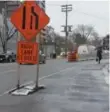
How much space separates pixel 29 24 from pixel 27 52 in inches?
39.3

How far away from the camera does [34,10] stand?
15.4m

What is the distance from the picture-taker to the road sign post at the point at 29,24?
1532cm

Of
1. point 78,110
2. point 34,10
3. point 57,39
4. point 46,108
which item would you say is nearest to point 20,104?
point 46,108

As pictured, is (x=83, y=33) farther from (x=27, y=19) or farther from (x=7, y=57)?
(x=27, y=19)

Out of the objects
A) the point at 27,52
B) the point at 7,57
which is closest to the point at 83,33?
the point at 7,57

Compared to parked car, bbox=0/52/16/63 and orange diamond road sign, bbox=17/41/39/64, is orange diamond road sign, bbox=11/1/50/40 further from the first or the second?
parked car, bbox=0/52/16/63

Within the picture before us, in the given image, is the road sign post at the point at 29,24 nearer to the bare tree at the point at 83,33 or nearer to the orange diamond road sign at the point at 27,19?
the orange diamond road sign at the point at 27,19

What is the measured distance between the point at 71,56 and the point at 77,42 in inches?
3445

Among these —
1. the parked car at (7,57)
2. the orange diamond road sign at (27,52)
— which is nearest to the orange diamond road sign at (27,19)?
the orange diamond road sign at (27,52)

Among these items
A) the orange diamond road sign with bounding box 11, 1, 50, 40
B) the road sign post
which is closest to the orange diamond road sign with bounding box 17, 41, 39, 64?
the road sign post

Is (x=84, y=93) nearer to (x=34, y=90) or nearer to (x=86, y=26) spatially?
(x=34, y=90)

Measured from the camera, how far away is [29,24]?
15352 mm

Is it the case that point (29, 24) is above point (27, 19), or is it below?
below

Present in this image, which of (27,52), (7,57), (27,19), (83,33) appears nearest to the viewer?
(27,19)
